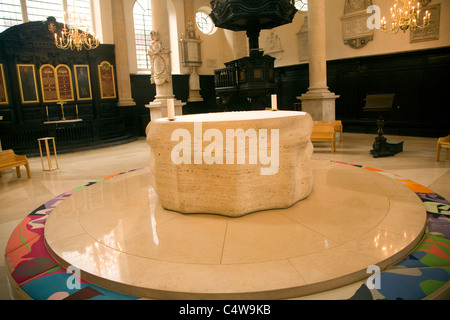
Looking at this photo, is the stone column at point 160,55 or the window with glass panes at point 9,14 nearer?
the stone column at point 160,55

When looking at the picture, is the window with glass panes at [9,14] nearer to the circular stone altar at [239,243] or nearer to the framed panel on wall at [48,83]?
the framed panel on wall at [48,83]

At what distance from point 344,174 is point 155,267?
350 centimetres

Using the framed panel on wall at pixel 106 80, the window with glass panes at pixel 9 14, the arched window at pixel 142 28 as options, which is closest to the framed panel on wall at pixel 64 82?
the framed panel on wall at pixel 106 80

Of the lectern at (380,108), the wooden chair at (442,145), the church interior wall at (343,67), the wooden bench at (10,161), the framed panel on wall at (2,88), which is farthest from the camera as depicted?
the framed panel on wall at (2,88)

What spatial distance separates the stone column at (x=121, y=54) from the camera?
493 inches

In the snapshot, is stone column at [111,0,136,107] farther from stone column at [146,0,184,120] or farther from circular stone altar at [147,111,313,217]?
circular stone altar at [147,111,313,217]

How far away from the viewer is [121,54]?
12633 mm

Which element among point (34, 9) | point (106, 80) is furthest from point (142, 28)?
point (34, 9)

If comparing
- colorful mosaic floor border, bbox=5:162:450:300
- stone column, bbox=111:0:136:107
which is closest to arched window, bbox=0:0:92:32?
stone column, bbox=111:0:136:107

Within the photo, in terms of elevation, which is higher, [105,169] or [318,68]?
[318,68]

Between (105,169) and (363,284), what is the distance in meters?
5.93

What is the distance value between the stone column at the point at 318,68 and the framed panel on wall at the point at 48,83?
28.0 ft

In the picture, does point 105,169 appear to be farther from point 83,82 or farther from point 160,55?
point 83,82
